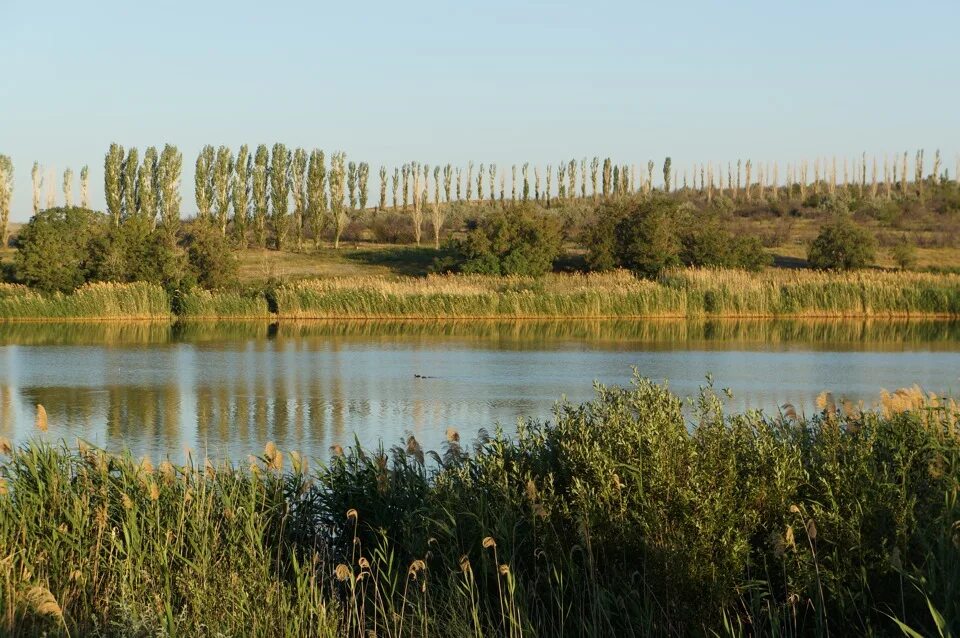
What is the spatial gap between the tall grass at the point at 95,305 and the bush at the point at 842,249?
2909 cm

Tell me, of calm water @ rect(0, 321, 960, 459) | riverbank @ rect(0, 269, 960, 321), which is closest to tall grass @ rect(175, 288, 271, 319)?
riverbank @ rect(0, 269, 960, 321)

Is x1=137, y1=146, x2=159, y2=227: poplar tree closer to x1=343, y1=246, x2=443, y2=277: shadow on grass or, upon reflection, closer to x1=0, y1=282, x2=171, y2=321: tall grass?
x1=343, y1=246, x2=443, y2=277: shadow on grass

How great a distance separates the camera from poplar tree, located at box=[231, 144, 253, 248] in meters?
66.7

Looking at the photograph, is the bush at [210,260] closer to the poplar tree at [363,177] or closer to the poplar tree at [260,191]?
the poplar tree at [260,191]

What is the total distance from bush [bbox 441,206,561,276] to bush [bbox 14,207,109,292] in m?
15.7

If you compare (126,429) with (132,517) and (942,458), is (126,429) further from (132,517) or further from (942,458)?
(942,458)

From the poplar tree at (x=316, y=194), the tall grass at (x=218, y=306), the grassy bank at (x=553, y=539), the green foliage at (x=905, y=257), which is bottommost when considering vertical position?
the tall grass at (x=218, y=306)

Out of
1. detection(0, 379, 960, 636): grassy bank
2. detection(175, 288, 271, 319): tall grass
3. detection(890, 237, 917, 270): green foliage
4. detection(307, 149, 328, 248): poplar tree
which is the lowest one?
detection(175, 288, 271, 319): tall grass

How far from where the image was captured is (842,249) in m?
51.8

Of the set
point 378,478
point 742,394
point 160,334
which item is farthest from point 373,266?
point 378,478

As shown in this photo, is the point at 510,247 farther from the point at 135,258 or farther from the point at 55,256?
the point at 55,256

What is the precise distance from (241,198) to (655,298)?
33.6 metres

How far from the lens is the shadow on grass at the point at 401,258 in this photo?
5850 centimetres

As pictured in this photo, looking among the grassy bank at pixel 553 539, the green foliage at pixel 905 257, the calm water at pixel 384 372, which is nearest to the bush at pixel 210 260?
the calm water at pixel 384 372
